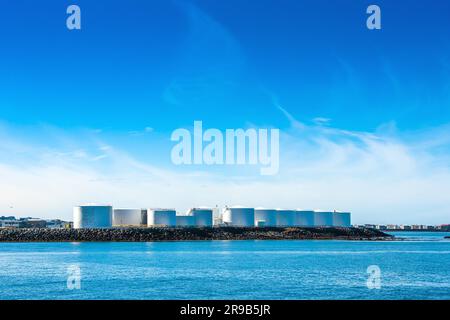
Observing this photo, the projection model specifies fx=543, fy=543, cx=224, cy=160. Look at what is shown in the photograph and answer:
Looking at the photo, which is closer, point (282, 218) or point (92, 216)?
point (92, 216)

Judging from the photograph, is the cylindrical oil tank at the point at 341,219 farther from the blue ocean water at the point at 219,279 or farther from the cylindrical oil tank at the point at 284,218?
the blue ocean water at the point at 219,279

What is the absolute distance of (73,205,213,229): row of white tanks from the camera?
112 metres

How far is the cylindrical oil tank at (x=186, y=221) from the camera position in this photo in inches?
4862

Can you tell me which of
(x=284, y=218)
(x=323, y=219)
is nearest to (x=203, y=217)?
(x=284, y=218)

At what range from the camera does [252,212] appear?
A: 419 feet

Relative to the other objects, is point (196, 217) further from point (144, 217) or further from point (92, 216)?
point (92, 216)

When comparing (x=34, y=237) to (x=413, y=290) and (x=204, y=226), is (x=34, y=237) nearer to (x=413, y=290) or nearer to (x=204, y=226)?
(x=204, y=226)

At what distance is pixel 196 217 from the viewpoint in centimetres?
12488

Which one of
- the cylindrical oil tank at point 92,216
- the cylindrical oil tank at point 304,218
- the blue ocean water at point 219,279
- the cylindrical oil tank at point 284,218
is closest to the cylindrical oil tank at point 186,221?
the cylindrical oil tank at point 92,216

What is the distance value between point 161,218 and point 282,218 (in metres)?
32.2

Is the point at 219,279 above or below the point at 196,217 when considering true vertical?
below

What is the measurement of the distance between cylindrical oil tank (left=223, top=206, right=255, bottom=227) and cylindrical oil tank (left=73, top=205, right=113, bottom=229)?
2921 cm
